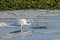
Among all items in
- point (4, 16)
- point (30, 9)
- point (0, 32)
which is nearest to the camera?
point (0, 32)

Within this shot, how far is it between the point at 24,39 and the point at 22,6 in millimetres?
5819

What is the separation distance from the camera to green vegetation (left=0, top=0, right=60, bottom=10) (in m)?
11.6

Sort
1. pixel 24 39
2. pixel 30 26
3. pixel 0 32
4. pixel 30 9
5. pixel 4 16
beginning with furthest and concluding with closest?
pixel 30 9 < pixel 4 16 < pixel 30 26 < pixel 0 32 < pixel 24 39

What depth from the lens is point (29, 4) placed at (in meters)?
11.8

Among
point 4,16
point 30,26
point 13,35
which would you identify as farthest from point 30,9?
point 13,35

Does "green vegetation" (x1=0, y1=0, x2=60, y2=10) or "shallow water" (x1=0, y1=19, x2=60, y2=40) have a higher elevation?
"shallow water" (x1=0, y1=19, x2=60, y2=40)

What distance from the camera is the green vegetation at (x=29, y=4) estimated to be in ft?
38.0

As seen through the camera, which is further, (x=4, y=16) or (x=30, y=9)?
(x=30, y=9)

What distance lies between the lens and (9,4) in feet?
38.2

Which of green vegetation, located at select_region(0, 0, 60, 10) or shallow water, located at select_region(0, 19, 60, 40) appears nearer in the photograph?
shallow water, located at select_region(0, 19, 60, 40)

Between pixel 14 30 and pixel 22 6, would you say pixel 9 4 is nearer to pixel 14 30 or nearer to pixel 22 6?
pixel 22 6

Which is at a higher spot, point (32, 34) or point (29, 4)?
point (32, 34)

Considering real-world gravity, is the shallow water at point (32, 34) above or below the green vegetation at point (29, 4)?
above

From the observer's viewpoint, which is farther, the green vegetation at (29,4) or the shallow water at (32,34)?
the green vegetation at (29,4)
